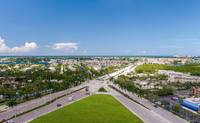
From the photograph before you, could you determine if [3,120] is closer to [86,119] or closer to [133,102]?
[86,119]

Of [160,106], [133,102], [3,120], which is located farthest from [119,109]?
[3,120]

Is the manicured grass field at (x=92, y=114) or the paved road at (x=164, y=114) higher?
the manicured grass field at (x=92, y=114)

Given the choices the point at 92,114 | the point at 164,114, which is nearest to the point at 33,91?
the point at 92,114

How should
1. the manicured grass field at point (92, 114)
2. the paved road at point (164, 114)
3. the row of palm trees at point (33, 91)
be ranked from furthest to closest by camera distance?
the row of palm trees at point (33, 91) → the paved road at point (164, 114) → the manicured grass field at point (92, 114)

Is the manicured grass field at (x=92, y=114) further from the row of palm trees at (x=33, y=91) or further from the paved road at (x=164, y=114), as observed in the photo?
the row of palm trees at (x=33, y=91)

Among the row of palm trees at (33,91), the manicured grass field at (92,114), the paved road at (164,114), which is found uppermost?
the row of palm trees at (33,91)

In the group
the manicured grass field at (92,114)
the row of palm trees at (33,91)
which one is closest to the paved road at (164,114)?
the manicured grass field at (92,114)

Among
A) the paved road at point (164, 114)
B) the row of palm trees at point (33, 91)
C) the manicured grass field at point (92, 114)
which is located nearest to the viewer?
the manicured grass field at point (92, 114)

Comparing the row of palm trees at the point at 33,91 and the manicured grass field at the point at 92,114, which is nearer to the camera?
the manicured grass field at the point at 92,114

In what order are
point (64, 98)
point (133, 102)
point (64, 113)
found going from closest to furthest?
point (64, 113) < point (133, 102) < point (64, 98)
